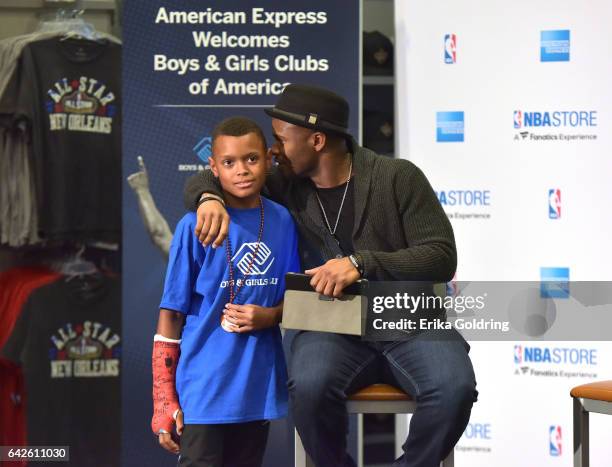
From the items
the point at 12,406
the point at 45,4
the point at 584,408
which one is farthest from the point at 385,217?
the point at 45,4

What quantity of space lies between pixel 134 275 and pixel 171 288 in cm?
144

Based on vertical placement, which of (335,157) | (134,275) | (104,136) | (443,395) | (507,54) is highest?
(507,54)

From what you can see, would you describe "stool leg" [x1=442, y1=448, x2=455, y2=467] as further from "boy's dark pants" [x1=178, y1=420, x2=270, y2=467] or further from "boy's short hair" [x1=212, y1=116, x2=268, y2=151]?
"boy's short hair" [x1=212, y1=116, x2=268, y2=151]

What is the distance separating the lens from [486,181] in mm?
3869

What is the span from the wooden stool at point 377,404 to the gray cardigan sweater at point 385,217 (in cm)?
32

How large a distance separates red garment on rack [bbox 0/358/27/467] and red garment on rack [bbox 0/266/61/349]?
0.55ft

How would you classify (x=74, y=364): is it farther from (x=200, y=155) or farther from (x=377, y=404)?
(x=377, y=404)

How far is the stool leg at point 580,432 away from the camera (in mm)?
2686

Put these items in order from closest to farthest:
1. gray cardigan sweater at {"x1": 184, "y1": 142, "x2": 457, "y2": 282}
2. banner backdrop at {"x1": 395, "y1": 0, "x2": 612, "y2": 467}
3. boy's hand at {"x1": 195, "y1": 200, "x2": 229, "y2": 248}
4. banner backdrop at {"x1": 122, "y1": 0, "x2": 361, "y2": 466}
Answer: boy's hand at {"x1": 195, "y1": 200, "x2": 229, "y2": 248}
gray cardigan sweater at {"x1": 184, "y1": 142, "x2": 457, "y2": 282}
banner backdrop at {"x1": 122, "y1": 0, "x2": 361, "y2": 466}
banner backdrop at {"x1": 395, "y1": 0, "x2": 612, "y2": 467}

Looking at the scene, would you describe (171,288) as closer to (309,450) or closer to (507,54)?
(309,450)

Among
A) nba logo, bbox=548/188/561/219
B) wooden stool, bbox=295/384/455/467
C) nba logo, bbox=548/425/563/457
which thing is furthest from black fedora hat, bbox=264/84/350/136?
nba logo, bbox=548/425/563/457

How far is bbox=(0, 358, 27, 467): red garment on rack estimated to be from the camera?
398 centimetres

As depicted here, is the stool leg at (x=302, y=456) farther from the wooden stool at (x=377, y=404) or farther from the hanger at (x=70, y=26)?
the hanger at (x=70, y=26)

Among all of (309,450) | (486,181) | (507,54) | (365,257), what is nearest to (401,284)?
(365,257)
